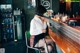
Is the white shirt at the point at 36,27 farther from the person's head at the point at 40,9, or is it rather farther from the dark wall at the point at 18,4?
the dark wall at the point at 18,4

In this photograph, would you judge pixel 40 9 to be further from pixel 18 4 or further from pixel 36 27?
pixel 18 4

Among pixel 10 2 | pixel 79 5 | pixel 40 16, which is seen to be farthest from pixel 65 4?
pixel 40 16

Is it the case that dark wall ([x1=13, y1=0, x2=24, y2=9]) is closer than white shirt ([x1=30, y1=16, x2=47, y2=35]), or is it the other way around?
white shirt ([x1=30, y1=16, x2=47, y2=35])

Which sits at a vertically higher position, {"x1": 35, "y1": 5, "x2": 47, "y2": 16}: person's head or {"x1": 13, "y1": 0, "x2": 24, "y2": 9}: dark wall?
{"x1": 13, "y1": 0, "x2": 24, "y2": 9}: dark wall

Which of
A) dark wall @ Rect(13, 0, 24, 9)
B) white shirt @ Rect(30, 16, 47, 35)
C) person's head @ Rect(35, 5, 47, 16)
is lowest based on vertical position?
white shirt @ Rect(30, 16, 47, 35)

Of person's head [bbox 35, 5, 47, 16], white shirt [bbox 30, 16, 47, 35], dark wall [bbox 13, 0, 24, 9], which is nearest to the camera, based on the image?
white shirt [bbox 30, 16, 47, 35]

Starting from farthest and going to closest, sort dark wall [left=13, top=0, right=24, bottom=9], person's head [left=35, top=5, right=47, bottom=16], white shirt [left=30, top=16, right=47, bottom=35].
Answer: dark wall [left=13, top=0, right=24, bottom=9], person's head [left=35, top=5, right=47, bottom=16], white shirt [left=30, top=16, right=47, bottom=35]

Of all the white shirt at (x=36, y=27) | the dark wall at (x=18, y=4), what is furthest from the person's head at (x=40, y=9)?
the dark wall at (x=18, y=4)

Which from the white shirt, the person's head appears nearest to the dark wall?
the person's head

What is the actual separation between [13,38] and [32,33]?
4.92 meters

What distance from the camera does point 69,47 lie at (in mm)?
2578

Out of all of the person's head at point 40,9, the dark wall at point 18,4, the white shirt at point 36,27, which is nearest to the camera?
the white shirt at point 36,27

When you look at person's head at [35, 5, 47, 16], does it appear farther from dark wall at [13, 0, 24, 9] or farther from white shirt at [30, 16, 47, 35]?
dark wall at [13, 0, 24, 9]

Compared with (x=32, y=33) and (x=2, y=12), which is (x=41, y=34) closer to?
(x=32, y=33)
